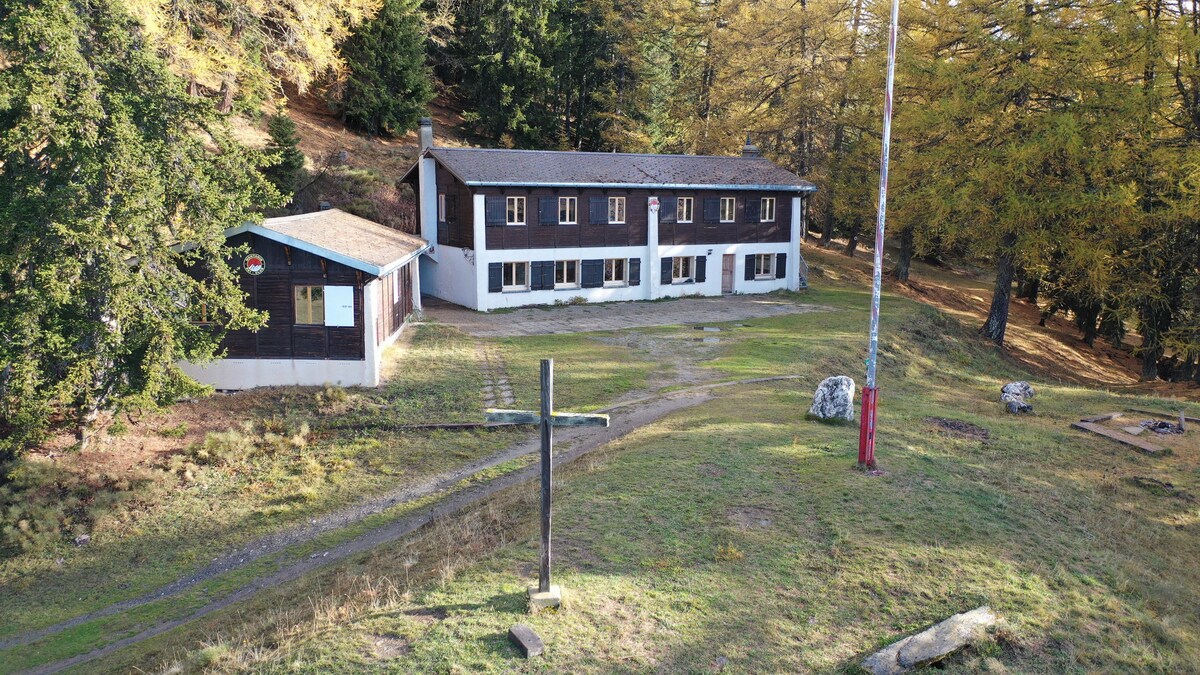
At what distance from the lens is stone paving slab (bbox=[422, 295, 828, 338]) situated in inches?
1220

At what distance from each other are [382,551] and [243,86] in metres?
25.6

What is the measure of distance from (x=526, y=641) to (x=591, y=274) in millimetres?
29084

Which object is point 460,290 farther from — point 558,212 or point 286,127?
point 286,127

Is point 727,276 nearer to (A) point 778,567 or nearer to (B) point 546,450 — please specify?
(A) point 778,567

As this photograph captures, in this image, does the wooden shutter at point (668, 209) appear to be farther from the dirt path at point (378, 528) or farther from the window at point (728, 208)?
the dirt path at point (378, 528)

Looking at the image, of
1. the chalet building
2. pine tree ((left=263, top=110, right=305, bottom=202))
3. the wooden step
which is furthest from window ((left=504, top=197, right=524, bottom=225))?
the wooden step

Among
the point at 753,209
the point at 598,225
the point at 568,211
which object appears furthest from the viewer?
the point at 753,209

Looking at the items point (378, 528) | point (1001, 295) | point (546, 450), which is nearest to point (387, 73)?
point (1001, 295)

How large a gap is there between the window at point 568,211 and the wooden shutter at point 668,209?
4388 millimetres

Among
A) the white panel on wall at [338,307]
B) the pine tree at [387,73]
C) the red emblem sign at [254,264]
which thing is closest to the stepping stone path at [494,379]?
the white panel on wall at [338,307]

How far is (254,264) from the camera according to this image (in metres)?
22.6

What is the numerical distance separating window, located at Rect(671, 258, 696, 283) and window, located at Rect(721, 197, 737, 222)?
2675mm

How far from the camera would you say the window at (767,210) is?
40688mm

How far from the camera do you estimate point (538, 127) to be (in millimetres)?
52875
